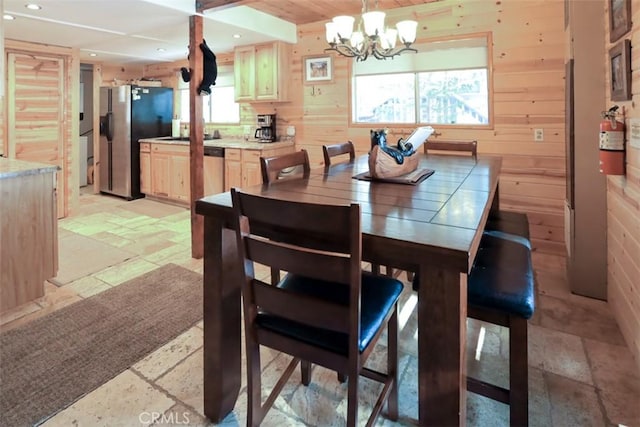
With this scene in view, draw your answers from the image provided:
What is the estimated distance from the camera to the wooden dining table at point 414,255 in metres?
1.00

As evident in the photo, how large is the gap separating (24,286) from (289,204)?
2308mm

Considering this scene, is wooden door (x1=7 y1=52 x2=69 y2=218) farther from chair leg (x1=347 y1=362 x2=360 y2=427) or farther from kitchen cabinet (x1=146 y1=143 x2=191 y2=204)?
chair leg (x1=347 y1=362 x2=360 y2=427)

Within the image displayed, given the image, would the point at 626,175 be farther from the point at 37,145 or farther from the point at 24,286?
the point at 37,145

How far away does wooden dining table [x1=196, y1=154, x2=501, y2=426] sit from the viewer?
1004 millimetres

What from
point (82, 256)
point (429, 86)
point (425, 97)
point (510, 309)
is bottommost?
point (82, 256)

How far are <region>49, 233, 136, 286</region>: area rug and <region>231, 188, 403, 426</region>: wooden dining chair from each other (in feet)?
7.67

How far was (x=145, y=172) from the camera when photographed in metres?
5.70

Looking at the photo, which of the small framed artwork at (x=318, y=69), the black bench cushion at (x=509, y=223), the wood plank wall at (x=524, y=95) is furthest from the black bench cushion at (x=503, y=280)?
the small framed artwork at (x=318, y=69)

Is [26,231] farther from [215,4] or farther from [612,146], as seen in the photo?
[612,146]

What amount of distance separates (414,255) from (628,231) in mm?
1710

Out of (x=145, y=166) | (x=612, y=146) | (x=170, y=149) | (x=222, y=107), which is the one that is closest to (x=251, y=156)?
(x=170, y=149)

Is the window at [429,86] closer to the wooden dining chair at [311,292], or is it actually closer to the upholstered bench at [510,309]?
the upholstered bench at [510,309]

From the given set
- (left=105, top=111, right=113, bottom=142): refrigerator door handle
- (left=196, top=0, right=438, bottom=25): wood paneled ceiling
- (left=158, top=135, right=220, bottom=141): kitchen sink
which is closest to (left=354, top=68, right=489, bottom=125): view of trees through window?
(left=196, top=0, right=438, bottom=25): wood paneled ceiling

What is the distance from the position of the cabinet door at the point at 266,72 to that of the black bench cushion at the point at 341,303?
364 cm
